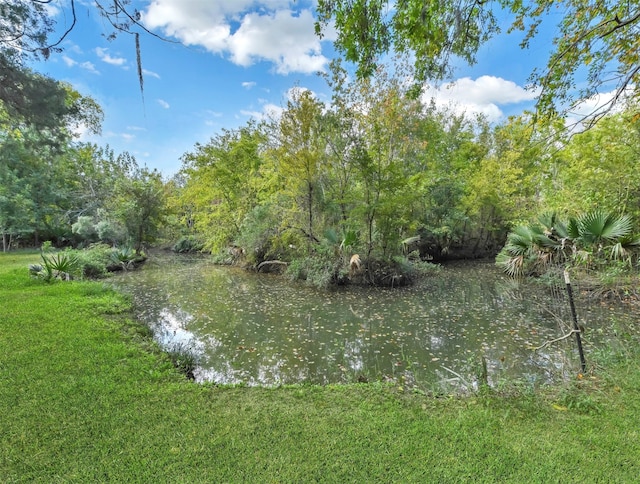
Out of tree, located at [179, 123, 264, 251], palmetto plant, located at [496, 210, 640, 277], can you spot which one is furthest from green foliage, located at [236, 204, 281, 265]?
palmetto plant, located at [496, 210, 640, 277]

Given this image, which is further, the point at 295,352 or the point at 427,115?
the point at 427,115

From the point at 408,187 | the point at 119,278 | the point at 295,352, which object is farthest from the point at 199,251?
the point at 295,352

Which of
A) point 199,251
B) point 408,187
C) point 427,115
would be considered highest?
point 427,115

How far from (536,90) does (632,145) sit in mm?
5242

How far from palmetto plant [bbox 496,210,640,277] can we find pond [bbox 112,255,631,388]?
93 cm

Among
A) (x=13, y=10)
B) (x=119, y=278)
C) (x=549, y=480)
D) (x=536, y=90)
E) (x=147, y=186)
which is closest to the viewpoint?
(x=549, y=480)

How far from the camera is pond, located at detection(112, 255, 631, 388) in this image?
13.3 ft

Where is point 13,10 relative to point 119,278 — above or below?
above

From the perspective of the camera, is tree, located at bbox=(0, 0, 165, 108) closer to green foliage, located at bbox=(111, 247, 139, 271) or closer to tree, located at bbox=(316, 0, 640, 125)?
tree, located at bbox=(316, 0, 640, 125)

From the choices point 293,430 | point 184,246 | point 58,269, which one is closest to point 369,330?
point 293,430

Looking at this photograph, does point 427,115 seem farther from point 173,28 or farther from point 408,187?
point 173,28

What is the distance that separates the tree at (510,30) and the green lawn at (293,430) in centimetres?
338

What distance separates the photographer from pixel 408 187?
988cm

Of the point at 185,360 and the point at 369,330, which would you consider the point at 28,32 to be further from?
the point at 369,330
